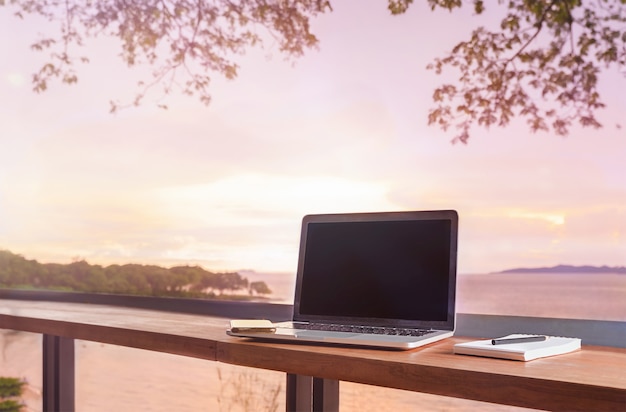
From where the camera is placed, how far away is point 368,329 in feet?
5.29

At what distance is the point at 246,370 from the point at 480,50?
4.25ft

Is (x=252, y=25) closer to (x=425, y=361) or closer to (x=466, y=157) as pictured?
(x=466, y=157)

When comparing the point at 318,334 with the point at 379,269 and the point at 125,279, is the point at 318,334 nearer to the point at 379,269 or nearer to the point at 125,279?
the point at 379,269

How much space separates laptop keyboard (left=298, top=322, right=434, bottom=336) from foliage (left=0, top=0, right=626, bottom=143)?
63cm

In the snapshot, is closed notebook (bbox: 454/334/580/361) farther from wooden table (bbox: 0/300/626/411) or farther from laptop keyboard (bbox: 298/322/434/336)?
laptop keyboard (bbox: 298/322/434/336)

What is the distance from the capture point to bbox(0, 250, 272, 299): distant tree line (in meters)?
2.41

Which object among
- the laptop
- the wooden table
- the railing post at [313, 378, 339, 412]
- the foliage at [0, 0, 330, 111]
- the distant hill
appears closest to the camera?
the wooden table

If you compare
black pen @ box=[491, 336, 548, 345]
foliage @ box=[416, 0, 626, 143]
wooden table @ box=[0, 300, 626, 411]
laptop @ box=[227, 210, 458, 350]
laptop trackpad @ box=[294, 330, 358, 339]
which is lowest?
wooden table @ box=[0, 300, 626, 411]

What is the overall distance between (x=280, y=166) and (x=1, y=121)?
1.39m

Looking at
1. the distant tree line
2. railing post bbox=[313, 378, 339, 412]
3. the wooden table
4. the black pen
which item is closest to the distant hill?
the wooden table

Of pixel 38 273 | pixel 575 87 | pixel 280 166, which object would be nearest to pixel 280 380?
pixel 280 166

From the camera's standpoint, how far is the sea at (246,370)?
1.80 metres

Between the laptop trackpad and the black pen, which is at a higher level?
the black pen

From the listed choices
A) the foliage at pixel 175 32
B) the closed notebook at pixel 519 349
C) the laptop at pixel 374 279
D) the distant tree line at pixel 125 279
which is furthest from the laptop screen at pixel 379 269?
the foliage at pixel 175 32
